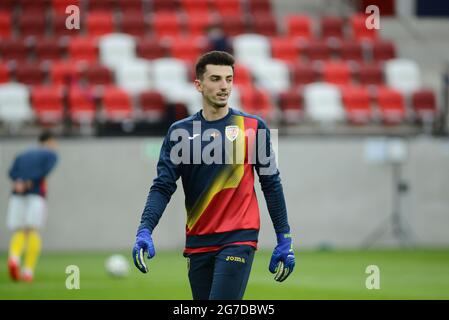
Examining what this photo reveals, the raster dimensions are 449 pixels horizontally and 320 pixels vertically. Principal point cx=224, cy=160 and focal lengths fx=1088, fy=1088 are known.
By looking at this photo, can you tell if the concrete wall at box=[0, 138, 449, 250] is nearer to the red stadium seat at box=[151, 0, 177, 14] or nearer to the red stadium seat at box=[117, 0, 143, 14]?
the red stadium seat at box=[117, 0, 143, 14]

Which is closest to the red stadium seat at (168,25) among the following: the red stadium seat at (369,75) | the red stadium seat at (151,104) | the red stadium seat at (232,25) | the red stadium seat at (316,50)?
the red stadium seat at (232,25)

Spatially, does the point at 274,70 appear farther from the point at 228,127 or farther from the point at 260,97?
the point at 228,127

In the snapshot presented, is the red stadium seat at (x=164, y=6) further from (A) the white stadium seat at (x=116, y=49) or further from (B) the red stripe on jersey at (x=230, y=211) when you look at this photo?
(B) the red stripe on jersey at (x=230, y=211)

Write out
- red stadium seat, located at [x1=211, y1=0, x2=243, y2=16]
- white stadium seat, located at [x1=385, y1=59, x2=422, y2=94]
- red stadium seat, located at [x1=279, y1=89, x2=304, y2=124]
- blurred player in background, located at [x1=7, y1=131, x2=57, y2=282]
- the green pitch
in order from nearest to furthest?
1. the green pitch
2. blurred player in background, located at [x1=7, y1=131, x2=57, y2=282]
3. red stadium seat, located at [x1=279, y1=89, x2=304, y2=124]
4. white stadium seat, located at [x1=385, y1=59, x2=422, y2=94]
5. red stadium seat, located at [x1=211, y1=0, x2=243, y2=16]

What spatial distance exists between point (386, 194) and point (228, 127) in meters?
15.8

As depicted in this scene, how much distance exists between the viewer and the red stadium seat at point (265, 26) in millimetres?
27016

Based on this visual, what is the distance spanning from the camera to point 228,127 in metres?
8.00

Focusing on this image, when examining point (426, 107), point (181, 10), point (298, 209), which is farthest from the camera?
point (181, 10)

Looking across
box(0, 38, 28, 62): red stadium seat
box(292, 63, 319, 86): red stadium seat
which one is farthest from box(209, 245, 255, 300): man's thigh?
box(0, 38, 28, 62): red stadium seat

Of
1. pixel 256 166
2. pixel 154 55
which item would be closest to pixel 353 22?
pixel 154 55

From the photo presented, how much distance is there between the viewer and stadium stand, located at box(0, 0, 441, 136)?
23.6 meters

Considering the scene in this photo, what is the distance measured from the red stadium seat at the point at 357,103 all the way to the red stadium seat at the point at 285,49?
5.85 feet

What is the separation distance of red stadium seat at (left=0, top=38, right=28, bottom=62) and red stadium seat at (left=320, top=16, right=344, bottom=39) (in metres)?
7.36
